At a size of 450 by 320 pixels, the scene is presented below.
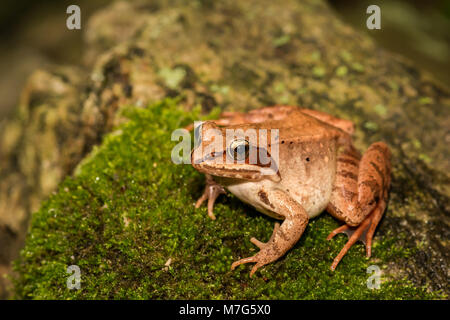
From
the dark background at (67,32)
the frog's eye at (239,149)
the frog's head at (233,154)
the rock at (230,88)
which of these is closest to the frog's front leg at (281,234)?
the frog's head at (233,154)

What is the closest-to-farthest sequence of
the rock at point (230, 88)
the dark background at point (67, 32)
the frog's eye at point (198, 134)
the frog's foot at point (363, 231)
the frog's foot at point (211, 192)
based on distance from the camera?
the frog's eye at point (198, 134)
the frog's foot at point (363, 231)
the frog's foot at point (211, 192)
the rock at point (230, 88)
the dark background at point (67, 32)

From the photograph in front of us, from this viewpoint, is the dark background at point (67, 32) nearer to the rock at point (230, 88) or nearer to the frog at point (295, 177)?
the rock at point (230, 88)

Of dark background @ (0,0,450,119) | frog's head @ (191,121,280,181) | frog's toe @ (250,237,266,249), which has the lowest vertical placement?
frog's toe @ (250,237,266,249)

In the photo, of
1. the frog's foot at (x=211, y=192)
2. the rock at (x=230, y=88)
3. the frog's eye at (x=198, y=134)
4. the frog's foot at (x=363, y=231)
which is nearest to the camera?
the frog's eye at (x=198, y=134)

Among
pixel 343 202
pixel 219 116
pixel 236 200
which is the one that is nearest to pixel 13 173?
pixel 219 116

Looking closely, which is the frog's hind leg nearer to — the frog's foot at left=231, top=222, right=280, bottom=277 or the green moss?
the green moss

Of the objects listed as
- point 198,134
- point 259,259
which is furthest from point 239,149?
point 259,259

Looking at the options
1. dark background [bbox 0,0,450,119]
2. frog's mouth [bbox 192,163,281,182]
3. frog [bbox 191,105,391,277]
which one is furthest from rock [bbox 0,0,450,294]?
dark background [bbox 0,0,450,119]
